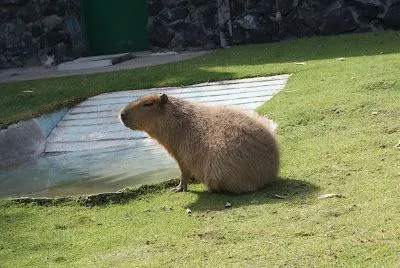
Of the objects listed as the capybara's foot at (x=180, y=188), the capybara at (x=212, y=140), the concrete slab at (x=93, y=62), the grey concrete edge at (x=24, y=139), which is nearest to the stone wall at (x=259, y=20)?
the concrete slab at (x=93, y=62)

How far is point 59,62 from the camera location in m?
12.2

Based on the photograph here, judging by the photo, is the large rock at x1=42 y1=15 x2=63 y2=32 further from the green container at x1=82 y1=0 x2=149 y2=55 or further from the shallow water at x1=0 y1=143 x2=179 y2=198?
the shallow water at x1=0 y1=143 x2=179 y2=198

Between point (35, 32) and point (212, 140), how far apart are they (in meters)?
8.08

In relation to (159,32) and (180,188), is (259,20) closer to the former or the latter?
(159,32)

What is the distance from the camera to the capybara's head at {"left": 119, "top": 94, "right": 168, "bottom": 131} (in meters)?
5.16

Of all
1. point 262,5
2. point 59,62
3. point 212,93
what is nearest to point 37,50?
point 59,62

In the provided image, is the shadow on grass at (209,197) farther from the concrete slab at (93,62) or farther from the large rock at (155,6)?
the large rock at (155,6)

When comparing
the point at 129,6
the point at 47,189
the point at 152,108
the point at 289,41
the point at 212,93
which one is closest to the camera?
the point at 152,108

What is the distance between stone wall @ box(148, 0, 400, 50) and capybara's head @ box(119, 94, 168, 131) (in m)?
7.08

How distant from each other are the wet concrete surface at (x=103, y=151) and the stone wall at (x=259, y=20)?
348cm

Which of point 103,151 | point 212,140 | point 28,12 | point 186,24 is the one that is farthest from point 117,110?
point 28,12

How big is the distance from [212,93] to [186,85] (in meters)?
0.55

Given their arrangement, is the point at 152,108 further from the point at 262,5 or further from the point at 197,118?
the point at 262,5

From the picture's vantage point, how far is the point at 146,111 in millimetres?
5188
